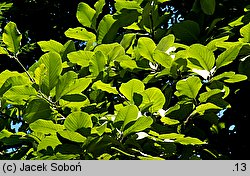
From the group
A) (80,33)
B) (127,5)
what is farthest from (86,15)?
(127,5)

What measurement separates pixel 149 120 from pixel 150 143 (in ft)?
0.67

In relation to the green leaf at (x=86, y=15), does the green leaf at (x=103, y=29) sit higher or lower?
lower

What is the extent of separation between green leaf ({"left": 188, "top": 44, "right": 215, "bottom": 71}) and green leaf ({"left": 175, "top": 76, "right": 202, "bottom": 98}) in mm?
93

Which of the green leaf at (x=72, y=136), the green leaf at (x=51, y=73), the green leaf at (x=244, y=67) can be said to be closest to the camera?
the green leaf at (x=72, y=136)

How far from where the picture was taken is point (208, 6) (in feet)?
7.57

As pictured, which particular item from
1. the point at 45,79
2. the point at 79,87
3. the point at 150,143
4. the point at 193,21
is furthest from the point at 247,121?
the point at 45,79

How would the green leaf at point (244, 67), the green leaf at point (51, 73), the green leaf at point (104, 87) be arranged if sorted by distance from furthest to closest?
the green leaf at point (244, 67)
the green leaf at point (104, 87)
the green leaf at point (51, 73)

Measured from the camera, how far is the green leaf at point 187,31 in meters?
2.25

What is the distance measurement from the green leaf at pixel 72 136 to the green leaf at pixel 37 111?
0.21 m

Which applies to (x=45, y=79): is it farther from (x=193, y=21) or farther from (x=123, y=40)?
(x=193, y=21)

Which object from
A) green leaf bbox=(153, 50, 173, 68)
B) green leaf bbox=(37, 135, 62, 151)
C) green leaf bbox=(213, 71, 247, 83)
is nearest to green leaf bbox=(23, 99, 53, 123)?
green leaf bbox=(37, 135, 62, 151)

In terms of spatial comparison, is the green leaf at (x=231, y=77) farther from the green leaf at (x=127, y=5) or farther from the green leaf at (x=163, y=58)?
the green leaf at (x=127, y=5)

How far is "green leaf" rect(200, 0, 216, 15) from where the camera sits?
229cm

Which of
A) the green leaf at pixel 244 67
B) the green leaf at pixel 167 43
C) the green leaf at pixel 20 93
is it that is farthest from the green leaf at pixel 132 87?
the green leaf at pixel 244 67
